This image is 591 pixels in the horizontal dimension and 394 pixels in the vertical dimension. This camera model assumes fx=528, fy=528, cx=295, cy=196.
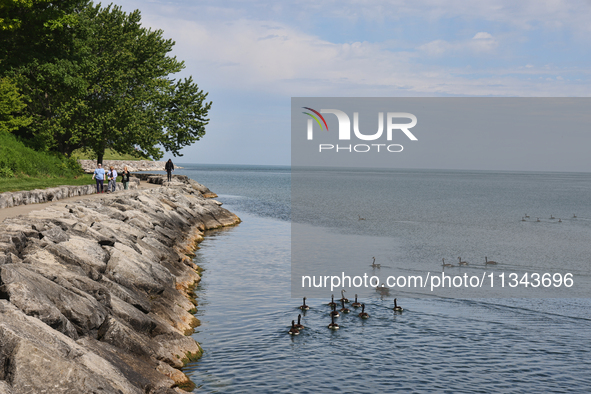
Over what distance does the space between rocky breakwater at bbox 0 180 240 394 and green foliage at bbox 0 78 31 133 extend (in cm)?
2336

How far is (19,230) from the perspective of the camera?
16.1m

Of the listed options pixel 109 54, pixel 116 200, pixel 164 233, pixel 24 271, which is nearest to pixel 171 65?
pixel 109 54

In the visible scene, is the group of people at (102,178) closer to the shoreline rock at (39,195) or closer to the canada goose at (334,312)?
the shoreline rock at (39,195)

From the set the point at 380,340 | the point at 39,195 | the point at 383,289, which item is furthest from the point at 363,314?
the point at 39,195

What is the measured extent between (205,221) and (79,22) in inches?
704

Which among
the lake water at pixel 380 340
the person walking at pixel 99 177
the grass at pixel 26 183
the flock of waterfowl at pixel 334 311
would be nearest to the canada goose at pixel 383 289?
the lake water at pixel 380 340

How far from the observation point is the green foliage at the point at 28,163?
123 ft

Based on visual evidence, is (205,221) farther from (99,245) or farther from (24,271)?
(24,271)

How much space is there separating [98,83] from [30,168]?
12867 millimetres

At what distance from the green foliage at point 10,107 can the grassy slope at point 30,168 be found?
4.22 feet

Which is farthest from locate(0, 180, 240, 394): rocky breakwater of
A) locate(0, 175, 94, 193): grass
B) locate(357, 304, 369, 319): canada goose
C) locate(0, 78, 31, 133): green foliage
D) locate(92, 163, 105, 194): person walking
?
locate(0, 78, 31, 133): green foliage

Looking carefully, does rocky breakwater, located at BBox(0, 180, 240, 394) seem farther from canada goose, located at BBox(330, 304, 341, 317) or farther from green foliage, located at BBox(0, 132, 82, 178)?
green foliage, located at BBox(0, 132, 82, 178)

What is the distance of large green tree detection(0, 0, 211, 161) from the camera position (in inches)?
1553

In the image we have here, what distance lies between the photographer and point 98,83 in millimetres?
49406
